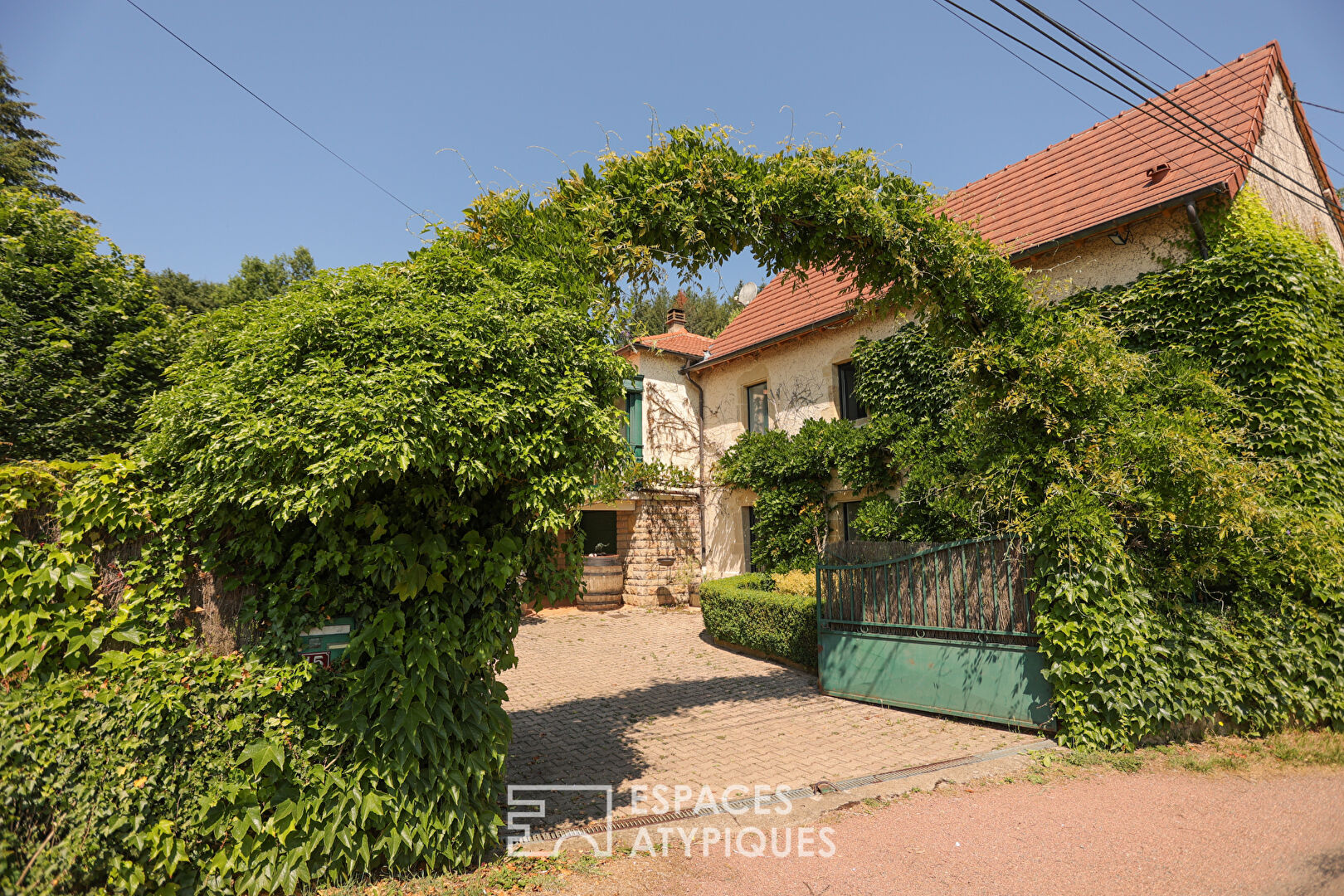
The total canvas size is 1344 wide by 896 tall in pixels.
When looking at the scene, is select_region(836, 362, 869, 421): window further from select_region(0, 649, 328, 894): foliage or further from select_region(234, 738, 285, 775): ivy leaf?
select_region(234, 738, 285, 775): ivy leaf

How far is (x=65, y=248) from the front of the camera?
593cm

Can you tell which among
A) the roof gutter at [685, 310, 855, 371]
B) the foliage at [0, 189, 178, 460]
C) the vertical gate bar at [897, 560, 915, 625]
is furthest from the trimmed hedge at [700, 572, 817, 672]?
the foliage at [0, 189, 178, 460]

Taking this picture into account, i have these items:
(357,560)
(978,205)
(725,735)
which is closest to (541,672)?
(725,735)

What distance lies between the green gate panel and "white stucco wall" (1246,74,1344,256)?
6.82m

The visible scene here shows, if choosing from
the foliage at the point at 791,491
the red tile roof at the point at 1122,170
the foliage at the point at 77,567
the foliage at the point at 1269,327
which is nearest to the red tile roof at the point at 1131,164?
the red tile roof at the point at 1122,170

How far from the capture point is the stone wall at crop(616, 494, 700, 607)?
1500 cm

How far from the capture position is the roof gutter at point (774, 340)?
1234 centimetres

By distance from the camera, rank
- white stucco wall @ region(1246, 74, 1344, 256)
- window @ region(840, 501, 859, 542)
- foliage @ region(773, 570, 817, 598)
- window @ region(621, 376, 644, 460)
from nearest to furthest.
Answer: white stucco wall @ region(1246, 74, 1344, 256), foliage @ region(773, 570, 817, 598), window @ region(840, 501, 859, 542), window @ region(621, 376, 644, 460)

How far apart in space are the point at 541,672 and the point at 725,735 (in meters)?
3.73

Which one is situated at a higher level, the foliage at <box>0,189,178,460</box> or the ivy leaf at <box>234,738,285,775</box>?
the foliage at <box>0,189,178,460</box>

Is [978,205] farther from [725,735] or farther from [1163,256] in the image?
[725,735]

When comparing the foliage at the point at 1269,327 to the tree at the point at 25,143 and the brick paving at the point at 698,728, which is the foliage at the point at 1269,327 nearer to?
the brick paving at the point at 698,728

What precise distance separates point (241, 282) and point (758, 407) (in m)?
23.0

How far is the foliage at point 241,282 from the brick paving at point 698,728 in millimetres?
19652
